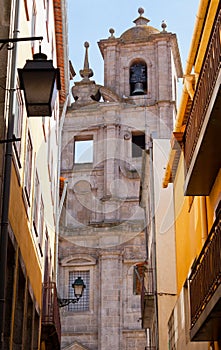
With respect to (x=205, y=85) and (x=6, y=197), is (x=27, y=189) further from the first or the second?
(x=205, y=85)

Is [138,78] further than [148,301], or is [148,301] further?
[138,78]

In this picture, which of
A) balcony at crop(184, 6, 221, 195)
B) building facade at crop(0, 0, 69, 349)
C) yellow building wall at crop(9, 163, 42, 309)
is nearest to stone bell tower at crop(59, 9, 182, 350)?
building facade at crop(0, 0, 69, 349)

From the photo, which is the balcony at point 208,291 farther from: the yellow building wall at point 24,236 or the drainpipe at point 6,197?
the yellow building wall at point 24,236

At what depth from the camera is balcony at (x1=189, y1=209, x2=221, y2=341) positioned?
923cm

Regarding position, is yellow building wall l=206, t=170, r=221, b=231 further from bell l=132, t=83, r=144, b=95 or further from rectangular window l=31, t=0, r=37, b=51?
bell l=132, t=83, r=144, b=95

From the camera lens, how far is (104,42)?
4272 centimetres

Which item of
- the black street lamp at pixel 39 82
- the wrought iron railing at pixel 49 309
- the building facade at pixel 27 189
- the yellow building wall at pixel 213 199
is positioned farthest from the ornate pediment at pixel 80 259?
the black street lamp at pixel 39 82

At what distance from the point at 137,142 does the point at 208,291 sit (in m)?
30.3

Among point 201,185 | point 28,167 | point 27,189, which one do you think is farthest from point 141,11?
point 201,185

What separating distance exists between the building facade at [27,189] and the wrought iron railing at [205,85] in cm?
257

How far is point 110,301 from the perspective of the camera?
3603 centimetres

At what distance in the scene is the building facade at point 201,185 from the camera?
9.55 metres

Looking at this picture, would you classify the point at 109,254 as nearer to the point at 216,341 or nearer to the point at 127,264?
the point at 127,264

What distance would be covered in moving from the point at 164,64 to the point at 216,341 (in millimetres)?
31214
